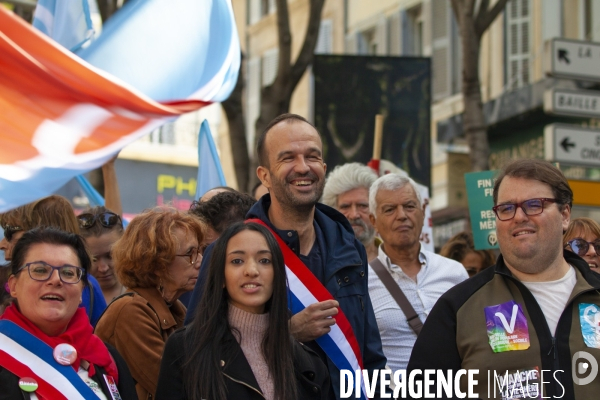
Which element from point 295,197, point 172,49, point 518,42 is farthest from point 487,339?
point 518,42

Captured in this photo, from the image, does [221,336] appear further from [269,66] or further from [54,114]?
[269,66]

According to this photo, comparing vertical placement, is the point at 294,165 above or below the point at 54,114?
below

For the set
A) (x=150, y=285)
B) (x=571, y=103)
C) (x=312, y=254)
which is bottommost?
(x=150, y=285)

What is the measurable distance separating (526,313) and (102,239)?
9.28 ft

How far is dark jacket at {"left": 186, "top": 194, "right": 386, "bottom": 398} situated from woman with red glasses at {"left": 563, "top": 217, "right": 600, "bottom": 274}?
168 cm

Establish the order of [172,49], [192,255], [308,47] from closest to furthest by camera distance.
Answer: [192,255]
[172,49]
[308,47]

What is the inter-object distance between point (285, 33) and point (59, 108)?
7559mm

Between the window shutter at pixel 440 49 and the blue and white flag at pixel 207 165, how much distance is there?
43.2ft

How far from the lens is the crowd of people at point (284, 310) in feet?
14.1

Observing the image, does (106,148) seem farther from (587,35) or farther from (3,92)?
(587,35)

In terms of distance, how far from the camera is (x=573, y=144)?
32.1ft

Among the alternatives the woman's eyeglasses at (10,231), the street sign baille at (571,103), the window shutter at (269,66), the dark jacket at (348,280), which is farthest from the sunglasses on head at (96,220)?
the window shutter at (269,66)

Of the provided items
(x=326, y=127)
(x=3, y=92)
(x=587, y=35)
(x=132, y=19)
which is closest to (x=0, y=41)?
(x=3, y=92)

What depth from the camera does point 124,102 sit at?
4.71m
